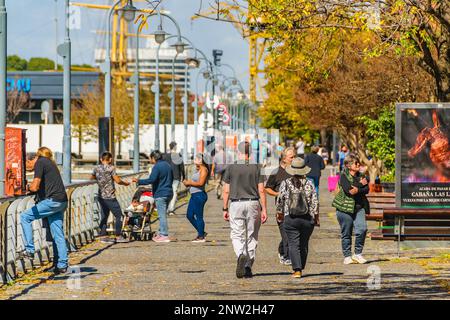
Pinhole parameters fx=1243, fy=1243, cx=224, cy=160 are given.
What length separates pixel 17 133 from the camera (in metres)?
18.6

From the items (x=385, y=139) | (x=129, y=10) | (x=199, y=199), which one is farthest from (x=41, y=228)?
(x=385, y=139)

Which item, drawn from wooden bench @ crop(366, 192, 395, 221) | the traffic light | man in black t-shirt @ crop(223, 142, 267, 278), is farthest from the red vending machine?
the traffic light

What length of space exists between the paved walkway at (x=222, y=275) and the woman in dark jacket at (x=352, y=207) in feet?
0.95

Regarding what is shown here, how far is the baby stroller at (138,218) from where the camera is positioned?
22.6 m

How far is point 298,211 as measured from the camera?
15.8m

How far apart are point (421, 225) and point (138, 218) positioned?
19.3 feet

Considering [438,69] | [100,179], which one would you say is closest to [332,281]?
[438,69]

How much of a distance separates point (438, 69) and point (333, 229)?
6.81 m

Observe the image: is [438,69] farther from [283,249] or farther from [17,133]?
[17,133]

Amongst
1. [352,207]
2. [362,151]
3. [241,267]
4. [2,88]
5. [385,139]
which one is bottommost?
[241,267]

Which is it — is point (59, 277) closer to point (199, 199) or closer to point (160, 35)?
point (199, 199)

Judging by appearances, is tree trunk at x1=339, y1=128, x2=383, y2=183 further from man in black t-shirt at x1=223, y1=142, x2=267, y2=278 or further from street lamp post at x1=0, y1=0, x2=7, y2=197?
man in black t-shirt at x1=223, y1=142, x2=267, y2=278

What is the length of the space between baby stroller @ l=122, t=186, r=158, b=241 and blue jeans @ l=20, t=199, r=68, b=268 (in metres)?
6.10

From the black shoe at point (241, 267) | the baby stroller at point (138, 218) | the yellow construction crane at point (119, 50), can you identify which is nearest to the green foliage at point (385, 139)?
the baby stroller at point (138, 218)
